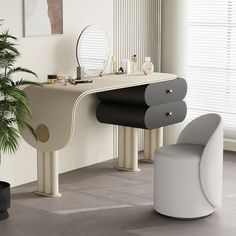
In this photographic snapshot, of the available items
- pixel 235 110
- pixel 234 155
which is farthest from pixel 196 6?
pixel 234 155

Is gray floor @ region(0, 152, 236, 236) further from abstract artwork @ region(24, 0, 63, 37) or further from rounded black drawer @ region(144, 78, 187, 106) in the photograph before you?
abstract artwork @ region(24, 0, 63, 37)

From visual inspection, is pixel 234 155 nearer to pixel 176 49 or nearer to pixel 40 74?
pixel 176 49

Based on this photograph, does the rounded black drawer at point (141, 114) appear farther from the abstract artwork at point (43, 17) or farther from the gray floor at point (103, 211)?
the abstract artwork at point (43, 17)

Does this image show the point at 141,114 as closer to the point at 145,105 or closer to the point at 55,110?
the point at 145,105

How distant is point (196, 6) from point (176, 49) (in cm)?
46

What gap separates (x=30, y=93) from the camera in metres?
4.55

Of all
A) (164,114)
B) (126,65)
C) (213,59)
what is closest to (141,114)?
(164,114)

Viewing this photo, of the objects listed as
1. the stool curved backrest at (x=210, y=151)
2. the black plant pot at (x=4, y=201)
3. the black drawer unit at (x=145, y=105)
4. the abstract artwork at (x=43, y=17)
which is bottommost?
the black plant pot at (x=4, y=201)

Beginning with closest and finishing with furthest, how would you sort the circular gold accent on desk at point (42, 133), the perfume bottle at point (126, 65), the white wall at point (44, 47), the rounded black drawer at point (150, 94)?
the circular gold accent on desk at point (42, 133)
the white wall at point (44, 47)
the rounded black drawer at point (150, 94)
the perfume bottle at point (126, 65)

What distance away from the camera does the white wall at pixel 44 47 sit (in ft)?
15.1

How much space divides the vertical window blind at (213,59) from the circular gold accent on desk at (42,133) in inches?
82.3

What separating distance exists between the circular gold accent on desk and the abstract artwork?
27.4 inches

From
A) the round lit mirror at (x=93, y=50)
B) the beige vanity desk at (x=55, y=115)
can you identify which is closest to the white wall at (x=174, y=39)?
the beige vanity desk at (x=55, y=115)

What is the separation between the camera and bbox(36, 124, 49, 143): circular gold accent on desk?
4.45m
